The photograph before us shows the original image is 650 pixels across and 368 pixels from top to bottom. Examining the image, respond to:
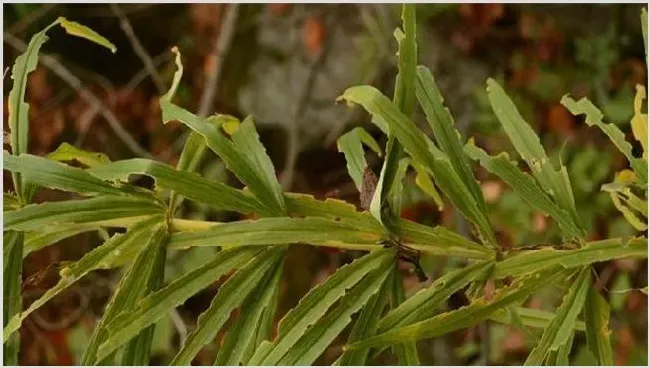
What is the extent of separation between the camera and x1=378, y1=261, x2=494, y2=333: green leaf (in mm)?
556

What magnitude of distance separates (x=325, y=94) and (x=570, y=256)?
144 centimetres

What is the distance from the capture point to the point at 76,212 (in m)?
0.54

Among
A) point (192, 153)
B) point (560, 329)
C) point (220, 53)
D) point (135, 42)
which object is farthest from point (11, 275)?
point (220, 53)

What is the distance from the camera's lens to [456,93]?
1.89 m

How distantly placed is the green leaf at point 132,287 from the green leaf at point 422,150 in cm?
15

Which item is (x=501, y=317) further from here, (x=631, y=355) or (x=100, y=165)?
(x=631, y=355)

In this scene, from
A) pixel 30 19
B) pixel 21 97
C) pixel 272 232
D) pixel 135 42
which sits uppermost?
pixel 30 19

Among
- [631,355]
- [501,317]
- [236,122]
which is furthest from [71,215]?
[631,355]

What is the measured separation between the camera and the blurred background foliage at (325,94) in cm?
166

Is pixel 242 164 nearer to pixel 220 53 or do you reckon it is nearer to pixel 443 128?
pixel 443 128

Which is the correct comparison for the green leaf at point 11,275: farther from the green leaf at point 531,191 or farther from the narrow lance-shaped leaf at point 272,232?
the green leaf at point 531,191

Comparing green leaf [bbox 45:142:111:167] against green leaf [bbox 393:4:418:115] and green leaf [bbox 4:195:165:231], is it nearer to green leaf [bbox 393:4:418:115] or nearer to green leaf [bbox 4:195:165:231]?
green leaf [bbox 4:195:165:231]

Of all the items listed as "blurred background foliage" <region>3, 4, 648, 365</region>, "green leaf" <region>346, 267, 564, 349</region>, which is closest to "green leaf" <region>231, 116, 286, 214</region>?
"green leaf" <region>346, 267, 564, 349</region>

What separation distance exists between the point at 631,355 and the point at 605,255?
1142mm
